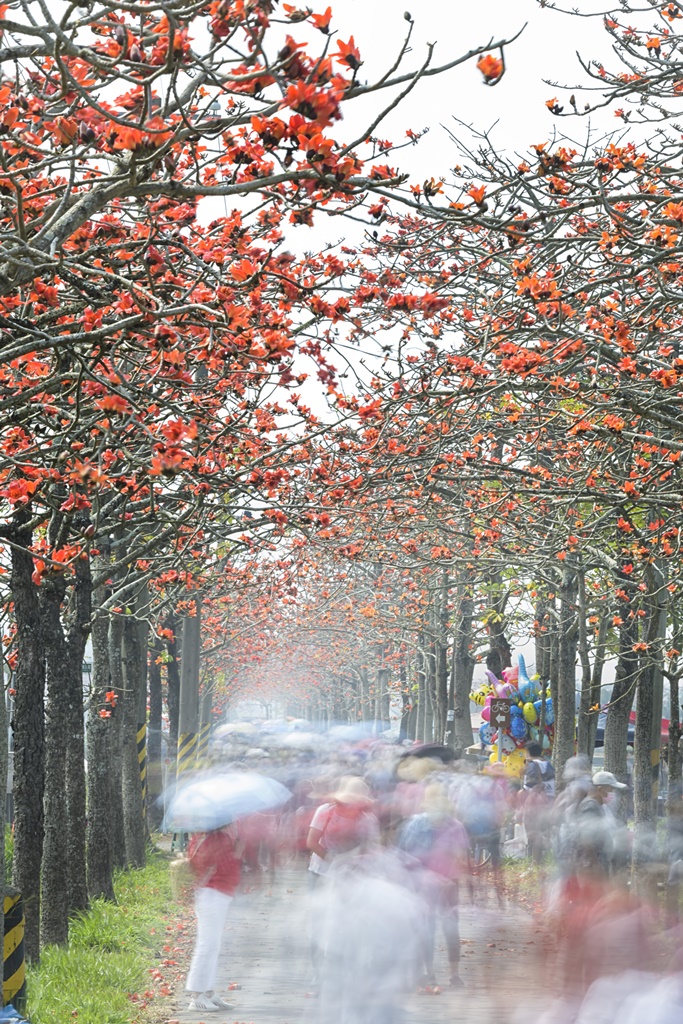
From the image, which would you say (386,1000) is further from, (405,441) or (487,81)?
(405,441)

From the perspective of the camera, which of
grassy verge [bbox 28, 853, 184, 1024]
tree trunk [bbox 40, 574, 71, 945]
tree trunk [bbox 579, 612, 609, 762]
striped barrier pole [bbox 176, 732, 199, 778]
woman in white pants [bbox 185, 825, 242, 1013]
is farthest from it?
striped barrier pole [bbox 176, 732, 199, 778]

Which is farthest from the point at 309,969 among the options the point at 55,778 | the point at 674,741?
the point at 674,741

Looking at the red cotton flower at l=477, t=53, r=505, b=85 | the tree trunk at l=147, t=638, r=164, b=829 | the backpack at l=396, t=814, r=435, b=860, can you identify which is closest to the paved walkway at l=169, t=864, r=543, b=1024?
the backpack at l=396, t=814, r=435, b=860

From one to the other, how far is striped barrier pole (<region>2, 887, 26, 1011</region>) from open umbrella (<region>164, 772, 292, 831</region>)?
74.1 inches

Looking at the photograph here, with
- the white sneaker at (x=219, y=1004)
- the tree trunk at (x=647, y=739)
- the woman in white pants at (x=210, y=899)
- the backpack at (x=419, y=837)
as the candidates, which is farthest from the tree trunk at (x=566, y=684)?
the woman in white pants at (x=210, y=899)

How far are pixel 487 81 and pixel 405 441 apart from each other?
7.47 metres

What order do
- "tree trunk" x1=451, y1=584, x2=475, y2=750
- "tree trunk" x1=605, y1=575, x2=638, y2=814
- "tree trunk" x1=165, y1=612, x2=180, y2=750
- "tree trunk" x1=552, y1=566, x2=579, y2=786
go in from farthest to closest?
"tree trunk" x1=165, y1=612, x2=180, y2=750, "tree trunk" x1=451, y1=584, x2=475, y2=750, "tree trunk" x1=552, y1=566, x2=579, y2=786, "tree trunk" x1=605, y1=575, x2=638, y2=814

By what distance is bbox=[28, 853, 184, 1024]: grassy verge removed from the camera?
10172mm

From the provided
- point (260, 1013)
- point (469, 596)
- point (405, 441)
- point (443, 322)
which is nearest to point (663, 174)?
point (443, 322)

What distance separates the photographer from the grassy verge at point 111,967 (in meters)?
10.2

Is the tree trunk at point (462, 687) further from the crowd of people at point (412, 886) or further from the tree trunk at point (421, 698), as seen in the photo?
the crowd of people at point (412, 886)

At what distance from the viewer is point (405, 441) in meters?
13.0

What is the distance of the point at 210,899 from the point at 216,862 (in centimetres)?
28

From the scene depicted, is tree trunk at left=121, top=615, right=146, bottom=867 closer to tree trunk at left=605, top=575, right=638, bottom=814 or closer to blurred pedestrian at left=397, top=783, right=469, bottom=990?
tree trunk at left=605, top=575, right=638, bottom=814
